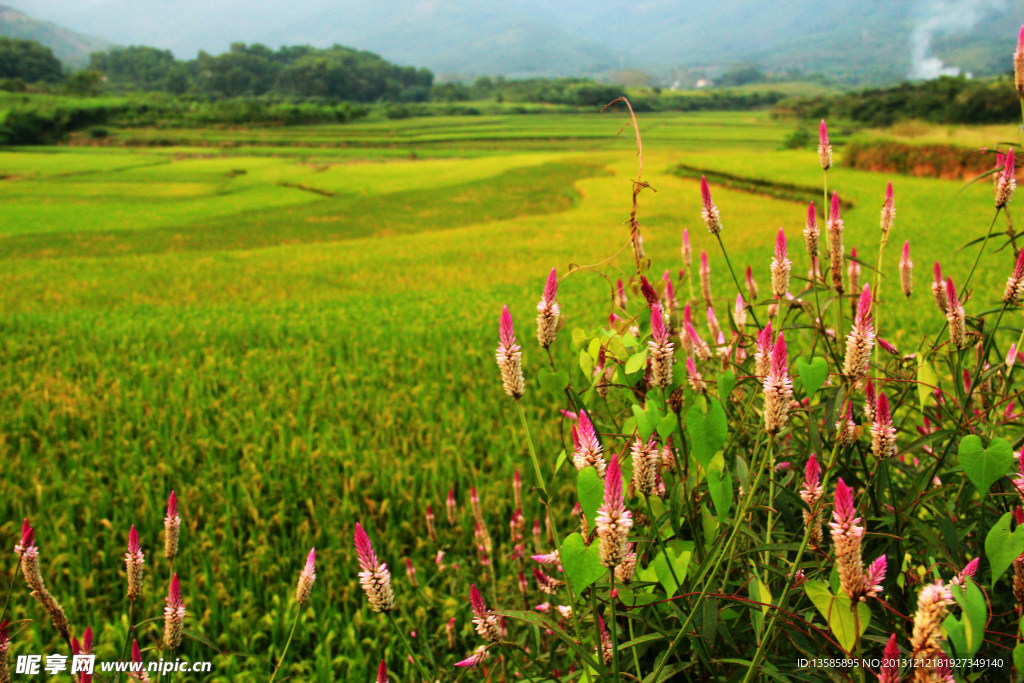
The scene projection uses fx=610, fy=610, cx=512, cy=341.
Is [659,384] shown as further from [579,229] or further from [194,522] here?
[579,229]

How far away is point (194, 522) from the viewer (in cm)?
255

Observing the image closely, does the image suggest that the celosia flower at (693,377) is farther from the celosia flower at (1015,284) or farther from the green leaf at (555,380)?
the celosia flower at (1015,284)

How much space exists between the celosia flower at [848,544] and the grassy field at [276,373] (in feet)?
1.78

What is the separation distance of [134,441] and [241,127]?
32.4 m

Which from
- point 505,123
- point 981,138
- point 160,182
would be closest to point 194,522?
point 160,182

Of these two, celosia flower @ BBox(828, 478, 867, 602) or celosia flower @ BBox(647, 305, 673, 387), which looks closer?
celosia flower @ BBox(828, 478, 867, 602)

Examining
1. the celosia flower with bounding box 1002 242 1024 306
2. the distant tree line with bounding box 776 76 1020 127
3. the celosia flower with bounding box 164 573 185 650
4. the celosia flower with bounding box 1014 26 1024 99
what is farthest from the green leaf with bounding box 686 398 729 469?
the distant tree line with bounding box 776 76 1020 127

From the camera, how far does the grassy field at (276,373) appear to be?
7.48 feet

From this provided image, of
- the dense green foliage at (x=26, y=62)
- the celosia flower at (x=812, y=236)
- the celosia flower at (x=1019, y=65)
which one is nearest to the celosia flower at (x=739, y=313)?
the celosia flower at (x=812, y=236)

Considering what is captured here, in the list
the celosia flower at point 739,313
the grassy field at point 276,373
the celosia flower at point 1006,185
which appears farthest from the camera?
the grassy field at point 276,373

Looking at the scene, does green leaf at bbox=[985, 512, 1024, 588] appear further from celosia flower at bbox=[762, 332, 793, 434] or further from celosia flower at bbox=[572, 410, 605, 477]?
celosia flower at bbox=[572, 410, 605, 477]

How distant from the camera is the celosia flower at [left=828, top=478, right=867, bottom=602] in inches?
23.7

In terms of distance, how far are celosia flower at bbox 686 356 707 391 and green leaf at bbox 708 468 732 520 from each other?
12.6 inches

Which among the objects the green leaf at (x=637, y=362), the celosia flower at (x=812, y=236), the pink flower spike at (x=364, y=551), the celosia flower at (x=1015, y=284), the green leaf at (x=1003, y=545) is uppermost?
the celosia flower at (x=812, y=236)
